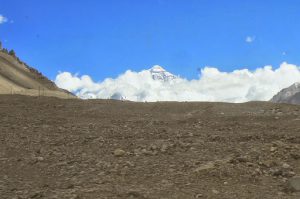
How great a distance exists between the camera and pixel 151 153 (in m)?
10.9

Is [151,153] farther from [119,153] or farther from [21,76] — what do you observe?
[21,76]

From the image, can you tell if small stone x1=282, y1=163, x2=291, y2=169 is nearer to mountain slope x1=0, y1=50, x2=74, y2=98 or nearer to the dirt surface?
the dirt surface

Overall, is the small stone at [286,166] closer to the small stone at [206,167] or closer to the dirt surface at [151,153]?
the dirt surface at [151,153]

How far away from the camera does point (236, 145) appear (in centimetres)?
1151

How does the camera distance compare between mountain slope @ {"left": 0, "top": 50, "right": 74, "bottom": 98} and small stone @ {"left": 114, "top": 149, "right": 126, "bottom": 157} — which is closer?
small stone @ {"left": 114, "top": 149, "right": 126, "bottom": 157}

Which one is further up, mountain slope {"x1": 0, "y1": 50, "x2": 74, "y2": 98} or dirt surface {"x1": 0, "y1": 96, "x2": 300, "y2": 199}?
mountain slope {"x1": 0, "y1": 50, "x2": 74, "y2": 98}

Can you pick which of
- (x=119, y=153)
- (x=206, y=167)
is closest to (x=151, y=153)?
(x=119, y=153)

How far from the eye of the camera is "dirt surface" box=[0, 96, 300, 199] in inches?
343

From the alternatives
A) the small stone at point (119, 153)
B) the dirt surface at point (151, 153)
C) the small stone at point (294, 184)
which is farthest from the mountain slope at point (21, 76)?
the small stone at point (294, 184)

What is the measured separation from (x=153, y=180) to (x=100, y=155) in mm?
2147

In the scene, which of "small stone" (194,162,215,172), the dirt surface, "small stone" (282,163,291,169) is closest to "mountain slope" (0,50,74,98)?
the dirt surface

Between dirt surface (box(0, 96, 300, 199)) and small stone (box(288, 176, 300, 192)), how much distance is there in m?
0.04

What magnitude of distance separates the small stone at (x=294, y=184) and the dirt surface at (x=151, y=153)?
A: 42 mm

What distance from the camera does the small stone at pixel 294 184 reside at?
8.55m
